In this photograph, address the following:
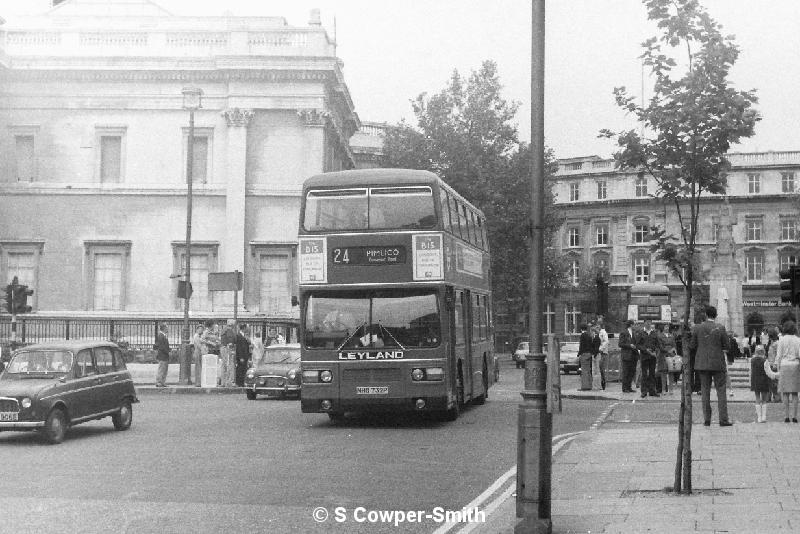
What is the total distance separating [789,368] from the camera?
19266mm

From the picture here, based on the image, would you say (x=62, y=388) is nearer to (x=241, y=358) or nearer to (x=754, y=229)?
(x=241, y=358)

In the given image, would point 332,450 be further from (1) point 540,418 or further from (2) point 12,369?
(1) point 540,418

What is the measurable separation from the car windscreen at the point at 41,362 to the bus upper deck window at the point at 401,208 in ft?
17.5

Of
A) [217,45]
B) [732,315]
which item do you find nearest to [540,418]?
[217,45]

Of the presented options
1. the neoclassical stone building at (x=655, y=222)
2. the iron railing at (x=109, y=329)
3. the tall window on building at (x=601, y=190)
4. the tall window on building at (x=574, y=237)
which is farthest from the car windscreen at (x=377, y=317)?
the tall window on building at (x=574, y=237)

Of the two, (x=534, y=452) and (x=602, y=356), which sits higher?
(x=602, y=356)

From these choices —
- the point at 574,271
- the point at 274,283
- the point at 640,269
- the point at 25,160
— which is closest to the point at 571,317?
the point at 574,271

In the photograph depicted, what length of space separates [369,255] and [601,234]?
7793 cm

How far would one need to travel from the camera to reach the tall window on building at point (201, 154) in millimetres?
48875

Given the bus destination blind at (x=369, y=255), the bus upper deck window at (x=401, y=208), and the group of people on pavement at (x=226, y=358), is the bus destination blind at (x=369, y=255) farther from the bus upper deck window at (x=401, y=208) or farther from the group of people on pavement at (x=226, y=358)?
the group of people on pavement at (x=226, y=358)

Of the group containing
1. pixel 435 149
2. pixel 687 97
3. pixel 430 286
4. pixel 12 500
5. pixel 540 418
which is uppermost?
pixel 435 149

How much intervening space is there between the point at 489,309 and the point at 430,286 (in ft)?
25.4

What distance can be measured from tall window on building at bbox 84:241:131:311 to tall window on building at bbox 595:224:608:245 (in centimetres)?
5397

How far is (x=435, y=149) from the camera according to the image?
65.8 meters
